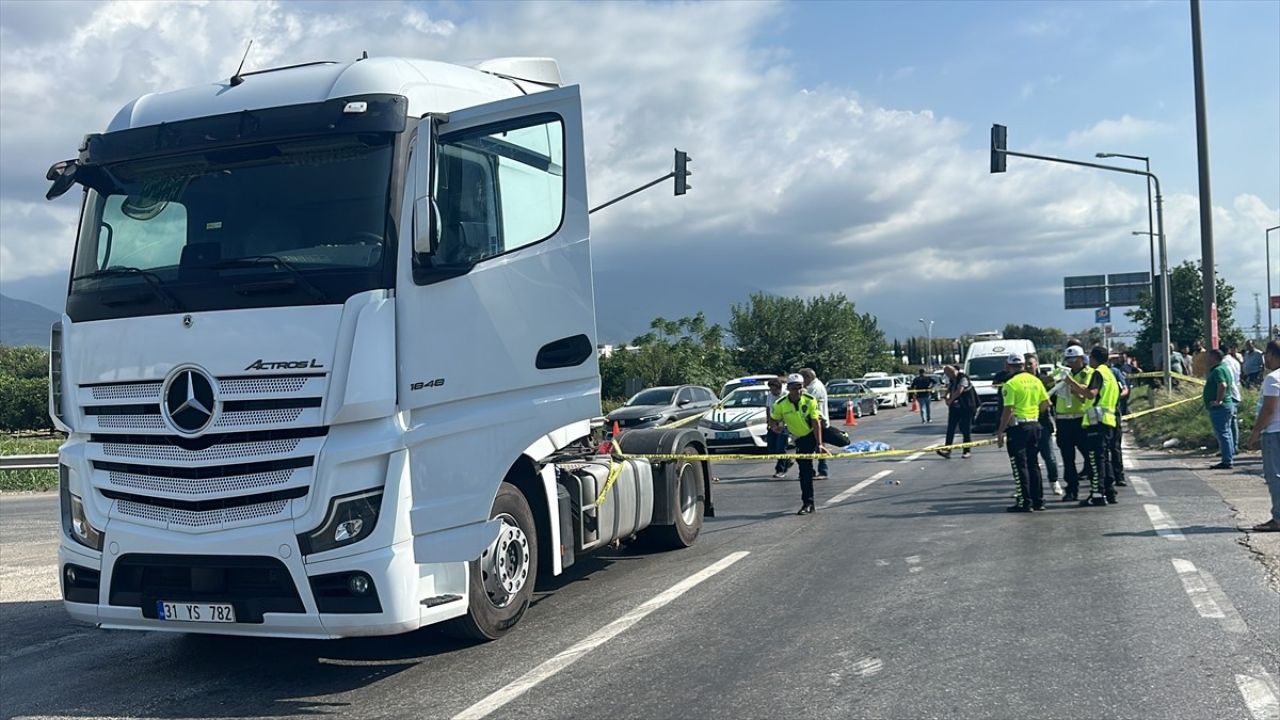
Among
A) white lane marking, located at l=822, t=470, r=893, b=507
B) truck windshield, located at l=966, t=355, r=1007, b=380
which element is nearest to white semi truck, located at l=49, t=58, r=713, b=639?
white lane marking, located at l=822, t=470, r=893, b=507

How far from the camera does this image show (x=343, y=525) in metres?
5.50

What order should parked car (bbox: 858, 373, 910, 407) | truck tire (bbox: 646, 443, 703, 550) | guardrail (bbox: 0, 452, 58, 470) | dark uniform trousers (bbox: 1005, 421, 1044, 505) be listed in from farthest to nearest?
parked car (bbox: 858, 373, 910, 407)
guardrail (bbox: 0, 452, 58, 470)
dark uniform trousers (bbox: 1005, 421, 1044, 505)
truck tire (bbox: 646, 443, 703, 550)

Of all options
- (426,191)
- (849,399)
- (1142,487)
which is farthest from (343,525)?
(849,399)

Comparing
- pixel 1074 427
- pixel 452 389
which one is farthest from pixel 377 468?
pixel 1074 427

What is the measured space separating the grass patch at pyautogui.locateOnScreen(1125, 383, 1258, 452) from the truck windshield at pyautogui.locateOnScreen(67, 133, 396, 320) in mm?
16451

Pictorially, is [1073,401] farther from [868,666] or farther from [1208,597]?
[868,666]

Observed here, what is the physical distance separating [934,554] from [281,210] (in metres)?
6.31

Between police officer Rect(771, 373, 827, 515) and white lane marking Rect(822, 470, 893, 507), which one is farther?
white lane marking Rect(822, 470, 893, 507)

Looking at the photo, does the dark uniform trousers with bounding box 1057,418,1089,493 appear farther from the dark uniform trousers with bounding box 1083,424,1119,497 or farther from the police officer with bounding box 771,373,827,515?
the police officer with bounding box 771,373,827,515

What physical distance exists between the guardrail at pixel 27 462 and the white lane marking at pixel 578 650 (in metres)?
17.5

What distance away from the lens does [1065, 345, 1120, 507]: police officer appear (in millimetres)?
12461

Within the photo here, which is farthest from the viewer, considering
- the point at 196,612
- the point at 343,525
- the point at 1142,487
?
the point at 1142,487

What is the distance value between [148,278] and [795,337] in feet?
202

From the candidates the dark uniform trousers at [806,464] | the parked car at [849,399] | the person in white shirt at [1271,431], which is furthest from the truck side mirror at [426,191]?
the parked car at [849,399]
